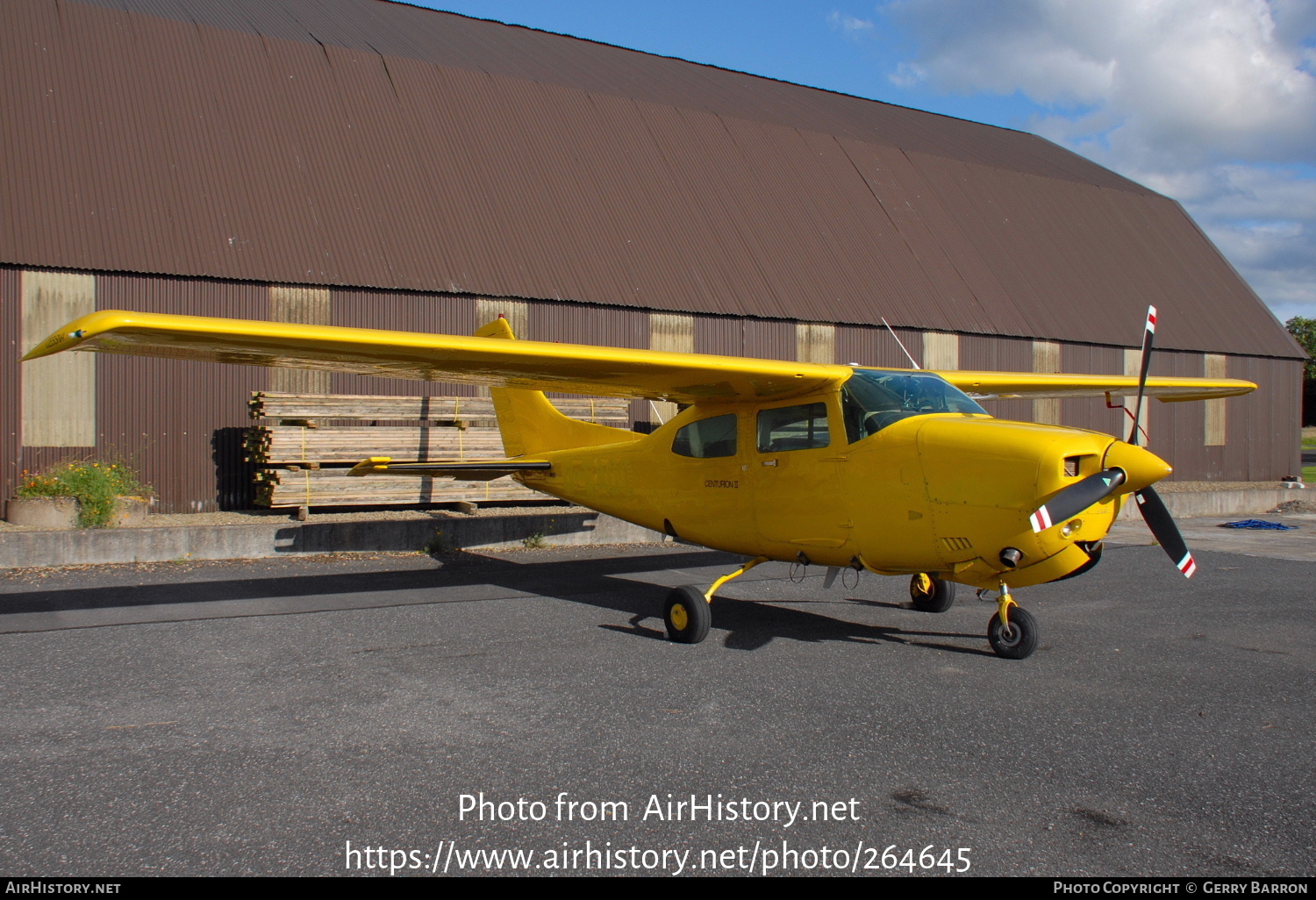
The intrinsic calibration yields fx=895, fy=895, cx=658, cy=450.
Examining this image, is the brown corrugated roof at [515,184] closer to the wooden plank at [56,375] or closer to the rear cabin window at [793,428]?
the wooden plank at [56,375]

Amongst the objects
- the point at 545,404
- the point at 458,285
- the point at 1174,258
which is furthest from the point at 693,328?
the point at 1174,258

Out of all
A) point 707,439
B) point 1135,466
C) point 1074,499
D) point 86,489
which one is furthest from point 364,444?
point 1135,466

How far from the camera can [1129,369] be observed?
22.4m

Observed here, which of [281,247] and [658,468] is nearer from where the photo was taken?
[658,468]

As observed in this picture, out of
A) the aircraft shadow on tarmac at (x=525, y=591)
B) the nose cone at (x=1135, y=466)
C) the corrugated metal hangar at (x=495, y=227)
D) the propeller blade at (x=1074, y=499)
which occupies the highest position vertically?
the corrugated metal hangar at (x=495, y=227)

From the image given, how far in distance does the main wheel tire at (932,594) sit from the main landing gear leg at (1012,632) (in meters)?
1.69

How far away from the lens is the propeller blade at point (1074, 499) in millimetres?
5727

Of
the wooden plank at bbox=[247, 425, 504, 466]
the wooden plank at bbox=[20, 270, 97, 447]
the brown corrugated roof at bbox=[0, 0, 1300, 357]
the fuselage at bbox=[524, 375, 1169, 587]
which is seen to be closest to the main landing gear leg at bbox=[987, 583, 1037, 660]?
the fuselage at bbox=[524, 375, 1169, 587]

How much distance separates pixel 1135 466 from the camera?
5801 mm

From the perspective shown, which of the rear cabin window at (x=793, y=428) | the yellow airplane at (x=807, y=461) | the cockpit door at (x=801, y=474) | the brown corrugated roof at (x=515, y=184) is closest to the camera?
the yellow airplane at (x=807, y=461)

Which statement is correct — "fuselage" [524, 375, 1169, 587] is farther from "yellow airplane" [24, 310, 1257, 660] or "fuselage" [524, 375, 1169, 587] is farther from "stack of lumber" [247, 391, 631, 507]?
"stack of lumber" [247, 391, 631, 507]

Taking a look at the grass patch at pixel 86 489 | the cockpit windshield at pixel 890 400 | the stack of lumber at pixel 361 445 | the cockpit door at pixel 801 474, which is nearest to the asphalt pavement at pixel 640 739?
the cockpit door at pixel 801 474
